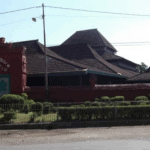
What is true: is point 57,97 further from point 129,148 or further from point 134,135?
point 129,148

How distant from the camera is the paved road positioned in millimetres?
8742

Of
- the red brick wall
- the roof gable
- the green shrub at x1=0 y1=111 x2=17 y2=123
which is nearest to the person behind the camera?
the green shrub at x1=0 y1=111 x2=17 y2=123

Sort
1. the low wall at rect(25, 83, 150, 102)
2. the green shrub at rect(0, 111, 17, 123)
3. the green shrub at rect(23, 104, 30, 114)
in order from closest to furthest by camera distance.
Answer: the green shrub at rect(0, 111, 17, 123)
the green shrub at rect(23, 104, 30, 114)
the low wall at rect(25, 83, 150, 102)

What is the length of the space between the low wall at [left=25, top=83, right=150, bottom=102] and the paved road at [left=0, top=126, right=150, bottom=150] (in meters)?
8.69

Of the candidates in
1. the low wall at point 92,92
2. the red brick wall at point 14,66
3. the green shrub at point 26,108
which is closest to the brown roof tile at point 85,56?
the low wall at point 92,92

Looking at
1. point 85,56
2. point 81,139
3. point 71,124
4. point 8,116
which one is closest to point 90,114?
point 71,124

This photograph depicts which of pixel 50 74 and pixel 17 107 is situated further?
pixel 50 74

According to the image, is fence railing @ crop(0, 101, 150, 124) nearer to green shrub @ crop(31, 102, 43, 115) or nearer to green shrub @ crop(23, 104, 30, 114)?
green shrub @ crop(31, 102, 43, 115)

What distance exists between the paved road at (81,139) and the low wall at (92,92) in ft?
28.5

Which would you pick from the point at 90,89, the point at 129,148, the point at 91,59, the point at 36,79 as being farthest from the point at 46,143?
the point at 91,59

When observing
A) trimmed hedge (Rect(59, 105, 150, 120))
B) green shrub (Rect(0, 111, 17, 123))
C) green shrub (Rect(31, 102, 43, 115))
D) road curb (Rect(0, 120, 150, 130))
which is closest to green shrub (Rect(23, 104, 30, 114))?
green shrub (Rect(31, 102, 43, 115))

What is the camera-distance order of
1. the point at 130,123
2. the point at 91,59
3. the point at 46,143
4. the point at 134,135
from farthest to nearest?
1. the point at 91,59
2. the point at 130,123
3. the point at 134,135
4. the point at 46,143

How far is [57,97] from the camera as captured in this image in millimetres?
21844

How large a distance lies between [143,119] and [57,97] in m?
9.24
